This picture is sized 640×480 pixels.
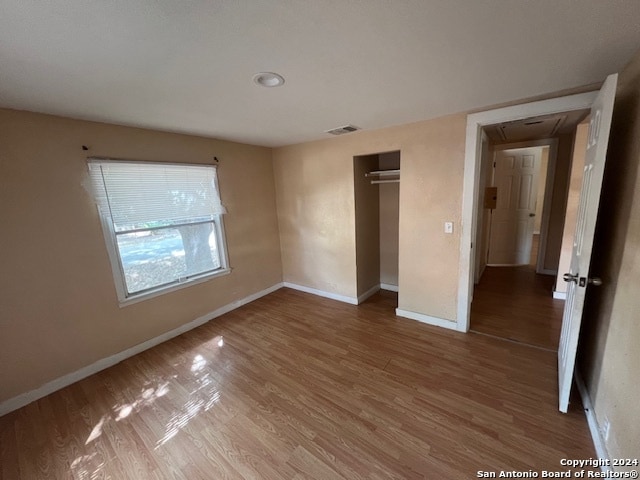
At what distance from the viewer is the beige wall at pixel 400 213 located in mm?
2479

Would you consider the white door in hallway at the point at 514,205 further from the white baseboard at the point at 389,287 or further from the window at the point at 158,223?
the window at the point at 158,223

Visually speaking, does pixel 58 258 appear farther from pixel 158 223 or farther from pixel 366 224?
pixel 366 224

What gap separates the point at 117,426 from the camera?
1.73 metres

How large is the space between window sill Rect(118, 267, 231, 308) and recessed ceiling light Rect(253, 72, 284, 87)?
91.1 inches

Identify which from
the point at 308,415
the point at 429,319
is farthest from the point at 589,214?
the point at 308,415

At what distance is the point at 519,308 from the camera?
308 cm

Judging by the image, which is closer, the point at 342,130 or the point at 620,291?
the point at 620,291

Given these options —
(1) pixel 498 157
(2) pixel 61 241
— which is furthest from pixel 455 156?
(2) pixel 61 241

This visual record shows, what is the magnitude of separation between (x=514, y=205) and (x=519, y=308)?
7.99 ft

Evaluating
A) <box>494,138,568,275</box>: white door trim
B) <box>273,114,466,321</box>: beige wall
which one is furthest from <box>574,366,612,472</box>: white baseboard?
<box>494,138,568,275</box>: white door trim

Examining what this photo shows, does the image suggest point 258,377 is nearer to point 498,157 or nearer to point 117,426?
point 117,426

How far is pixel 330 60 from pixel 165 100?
124 cm

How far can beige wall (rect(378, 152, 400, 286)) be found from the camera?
11.6ft

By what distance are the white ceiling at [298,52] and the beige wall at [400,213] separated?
568 millimetres
